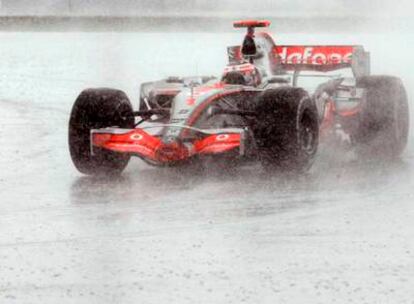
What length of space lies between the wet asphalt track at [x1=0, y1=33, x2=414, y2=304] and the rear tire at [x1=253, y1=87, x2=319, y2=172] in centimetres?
15

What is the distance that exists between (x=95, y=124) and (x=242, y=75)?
62.2 inches

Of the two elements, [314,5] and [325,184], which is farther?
[314,5]

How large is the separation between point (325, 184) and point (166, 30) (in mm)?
28504

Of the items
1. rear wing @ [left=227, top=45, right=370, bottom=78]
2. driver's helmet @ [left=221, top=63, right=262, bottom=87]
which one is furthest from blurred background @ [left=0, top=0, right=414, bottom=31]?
driver's helmet @ [left=221, top=63, right=262, bottom=87]

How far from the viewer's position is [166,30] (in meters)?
37.3

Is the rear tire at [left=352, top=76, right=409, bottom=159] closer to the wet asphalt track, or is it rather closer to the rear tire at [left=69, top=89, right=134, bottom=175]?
the wet asphalt track

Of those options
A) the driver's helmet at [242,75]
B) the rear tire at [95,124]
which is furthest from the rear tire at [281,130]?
the rear tire at [95,124]

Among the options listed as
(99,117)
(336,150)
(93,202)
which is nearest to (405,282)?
(93,202)

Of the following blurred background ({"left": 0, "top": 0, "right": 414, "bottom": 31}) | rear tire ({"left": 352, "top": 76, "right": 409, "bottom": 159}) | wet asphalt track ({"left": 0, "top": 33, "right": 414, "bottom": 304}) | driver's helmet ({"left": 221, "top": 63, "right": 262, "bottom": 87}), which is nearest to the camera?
wet asphalt track ({"left": 0, "top": 33, "right": 414, "bottom": 304})

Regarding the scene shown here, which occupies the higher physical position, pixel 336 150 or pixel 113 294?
pixel 113 294

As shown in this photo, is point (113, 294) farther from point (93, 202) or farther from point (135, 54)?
point (135, 54)

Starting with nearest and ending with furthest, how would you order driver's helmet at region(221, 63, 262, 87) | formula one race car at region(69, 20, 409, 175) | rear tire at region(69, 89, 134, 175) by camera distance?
1. formula one race car at region(69, 20, 409, 175)
2. rear tire at region(69, 89, 134, 175)
3. driver's helmet at region(221, 63, 262, 87)

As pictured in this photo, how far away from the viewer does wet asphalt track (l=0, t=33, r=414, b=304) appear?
18.7 feet

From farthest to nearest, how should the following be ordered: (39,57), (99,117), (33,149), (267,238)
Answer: (39,57) < (33,149) < (99,117) < (267,238)
